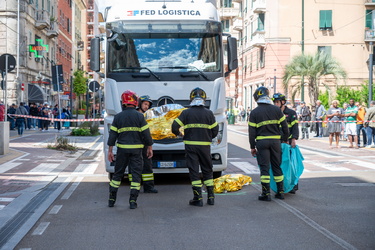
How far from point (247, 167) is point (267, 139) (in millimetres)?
5539

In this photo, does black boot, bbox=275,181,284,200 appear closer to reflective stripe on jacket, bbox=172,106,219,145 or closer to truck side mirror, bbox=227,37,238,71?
reflective stripe on jacket, bbox=172,106,219,145

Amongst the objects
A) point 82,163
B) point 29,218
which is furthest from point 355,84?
point 29,218

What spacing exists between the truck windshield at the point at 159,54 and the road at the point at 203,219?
7.65 ft

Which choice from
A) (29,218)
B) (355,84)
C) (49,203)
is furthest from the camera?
(355,84)

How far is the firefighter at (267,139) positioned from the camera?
9641mm

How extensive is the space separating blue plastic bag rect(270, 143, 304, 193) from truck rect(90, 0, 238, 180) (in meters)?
1.35

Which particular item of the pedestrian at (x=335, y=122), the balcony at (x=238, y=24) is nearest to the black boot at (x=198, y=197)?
the pedestrian at (x=335, y=122)

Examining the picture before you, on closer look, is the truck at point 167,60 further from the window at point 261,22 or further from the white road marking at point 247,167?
the window at point 261,22

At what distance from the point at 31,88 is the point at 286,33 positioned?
21626 mm

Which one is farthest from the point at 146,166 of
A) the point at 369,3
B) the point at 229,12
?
the point at 229,12

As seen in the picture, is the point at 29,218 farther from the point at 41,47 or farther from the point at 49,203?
the point at 41,47

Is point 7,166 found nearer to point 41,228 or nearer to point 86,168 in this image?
point 86,168

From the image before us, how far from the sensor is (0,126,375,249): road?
6.57m

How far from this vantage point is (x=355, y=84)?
49594mm
